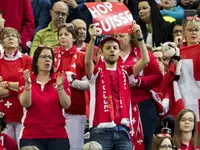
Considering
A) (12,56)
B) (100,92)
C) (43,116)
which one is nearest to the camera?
(43,116)

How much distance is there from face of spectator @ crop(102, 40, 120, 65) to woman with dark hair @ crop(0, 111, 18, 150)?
145 centimetres

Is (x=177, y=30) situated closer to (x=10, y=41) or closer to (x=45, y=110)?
(x=10, y=41)

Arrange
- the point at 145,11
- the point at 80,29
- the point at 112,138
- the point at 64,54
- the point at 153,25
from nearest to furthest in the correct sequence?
the point at 112,138 < the point at 64,54 < the point at 80,29 < the point at 153,25 < the point at 145,11

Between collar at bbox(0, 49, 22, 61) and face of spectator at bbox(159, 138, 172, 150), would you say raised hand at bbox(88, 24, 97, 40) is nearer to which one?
collar at bbox(0, 49, 22, 61)

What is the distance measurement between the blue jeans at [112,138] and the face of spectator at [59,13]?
330 centimetres

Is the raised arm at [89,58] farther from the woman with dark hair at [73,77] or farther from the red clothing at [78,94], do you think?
the red clothing at [78,94]

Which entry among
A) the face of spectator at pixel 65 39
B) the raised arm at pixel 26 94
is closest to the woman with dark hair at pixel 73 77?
the face of spectator at pixel 65 39

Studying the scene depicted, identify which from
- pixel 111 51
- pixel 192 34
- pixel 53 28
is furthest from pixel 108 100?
pixel 53 28

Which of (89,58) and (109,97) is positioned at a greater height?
(89,58)

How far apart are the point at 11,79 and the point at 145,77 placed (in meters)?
1.71

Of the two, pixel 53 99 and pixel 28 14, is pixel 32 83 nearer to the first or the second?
pixel 53 99

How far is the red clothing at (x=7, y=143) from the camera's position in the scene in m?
→ 13.1

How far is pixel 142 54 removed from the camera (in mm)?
13328

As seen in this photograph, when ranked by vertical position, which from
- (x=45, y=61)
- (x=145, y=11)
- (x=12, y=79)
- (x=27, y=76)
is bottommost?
(x=12, y=79)
